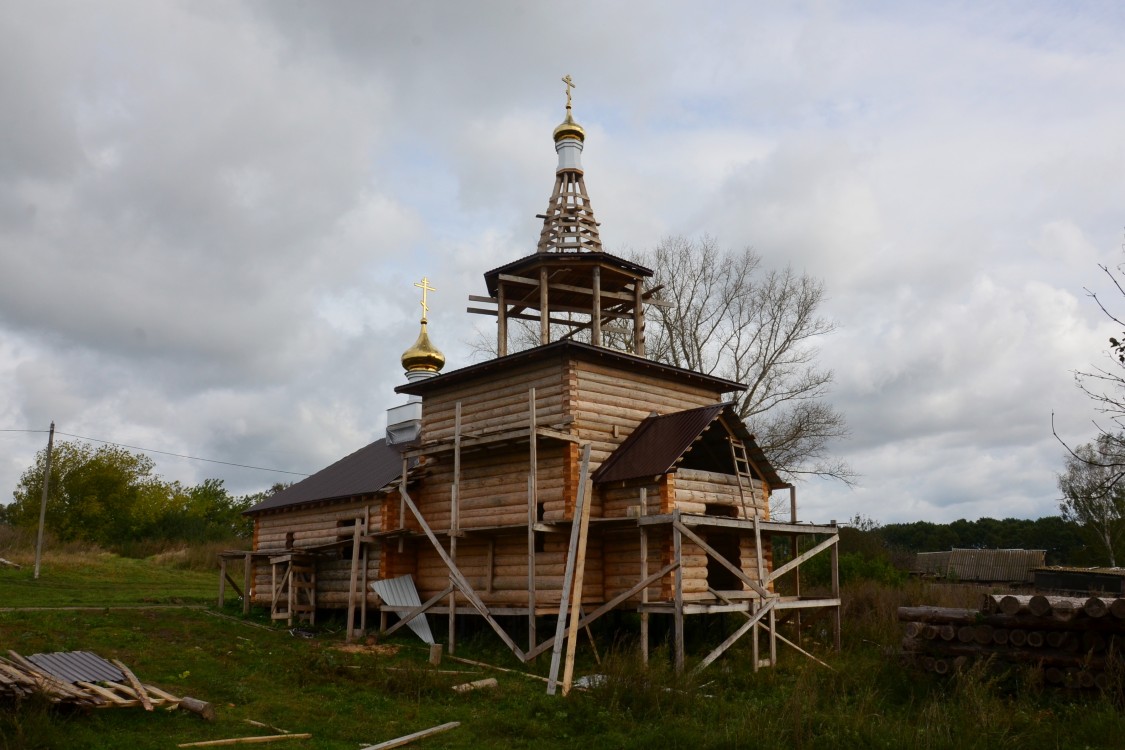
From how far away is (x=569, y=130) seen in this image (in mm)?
24641

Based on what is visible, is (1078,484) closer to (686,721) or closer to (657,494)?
(657,494)

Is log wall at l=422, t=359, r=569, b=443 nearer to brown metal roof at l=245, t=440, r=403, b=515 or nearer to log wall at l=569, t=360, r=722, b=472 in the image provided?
log wall at l=569, t=360, r=722, b=472

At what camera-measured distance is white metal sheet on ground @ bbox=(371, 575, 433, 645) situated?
22.0 meters

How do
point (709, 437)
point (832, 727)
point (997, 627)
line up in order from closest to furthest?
point (832, 727) → point (997, 627) → point (709, 437)

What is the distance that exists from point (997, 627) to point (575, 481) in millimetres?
8631

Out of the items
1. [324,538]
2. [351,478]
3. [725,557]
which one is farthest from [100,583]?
[725,557]

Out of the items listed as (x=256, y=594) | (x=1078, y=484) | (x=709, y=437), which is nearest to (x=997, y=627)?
(x=709, y=437)

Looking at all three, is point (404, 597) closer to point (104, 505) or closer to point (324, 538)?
point (324, 538)

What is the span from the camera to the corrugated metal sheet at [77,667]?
13.5m

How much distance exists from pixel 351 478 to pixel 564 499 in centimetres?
938

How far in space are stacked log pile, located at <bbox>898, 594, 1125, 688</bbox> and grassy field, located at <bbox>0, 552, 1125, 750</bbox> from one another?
0.33 m

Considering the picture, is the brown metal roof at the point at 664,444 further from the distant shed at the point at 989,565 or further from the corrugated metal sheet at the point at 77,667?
the distant shed at the point at 989,565

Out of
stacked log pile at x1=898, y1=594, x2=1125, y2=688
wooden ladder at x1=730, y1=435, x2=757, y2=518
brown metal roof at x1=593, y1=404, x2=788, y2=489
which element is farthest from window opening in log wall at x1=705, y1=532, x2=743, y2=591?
stacked log pile at x1=898, y1=594, x2=1125, y2=688

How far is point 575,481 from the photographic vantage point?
1980cm
